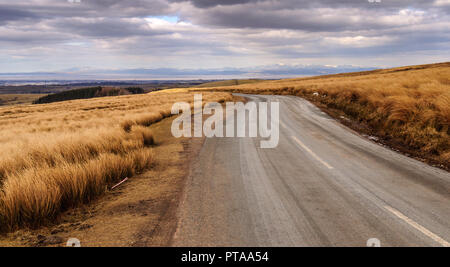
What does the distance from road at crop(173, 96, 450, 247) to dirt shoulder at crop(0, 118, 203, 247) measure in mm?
308

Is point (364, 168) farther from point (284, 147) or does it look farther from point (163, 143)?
point (163, 143)

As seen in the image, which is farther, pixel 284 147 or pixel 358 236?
pixel 284 147

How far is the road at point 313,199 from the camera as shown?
12.7 feet

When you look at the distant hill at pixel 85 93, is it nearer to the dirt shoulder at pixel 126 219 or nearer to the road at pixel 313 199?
the road at pixel 313 199

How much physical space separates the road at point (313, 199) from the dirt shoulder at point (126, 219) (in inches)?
12.1

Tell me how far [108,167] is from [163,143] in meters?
4.43

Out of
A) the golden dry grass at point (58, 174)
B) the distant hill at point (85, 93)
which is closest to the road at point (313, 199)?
the golden dry grass at point (58, 174)

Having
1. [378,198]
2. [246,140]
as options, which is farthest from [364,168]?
[246,140]

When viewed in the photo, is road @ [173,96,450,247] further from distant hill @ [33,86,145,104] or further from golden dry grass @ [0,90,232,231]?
distant hill @ [33,86,145,104]

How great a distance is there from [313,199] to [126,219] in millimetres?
3385

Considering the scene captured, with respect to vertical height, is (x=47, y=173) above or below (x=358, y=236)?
above

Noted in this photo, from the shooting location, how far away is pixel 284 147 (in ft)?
30.9

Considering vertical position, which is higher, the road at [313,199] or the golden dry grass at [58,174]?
the golden dry grass at [58,174]

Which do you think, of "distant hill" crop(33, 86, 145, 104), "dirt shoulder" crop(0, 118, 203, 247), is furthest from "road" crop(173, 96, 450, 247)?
"distant hill" crop(33, 86, 145, 104)
